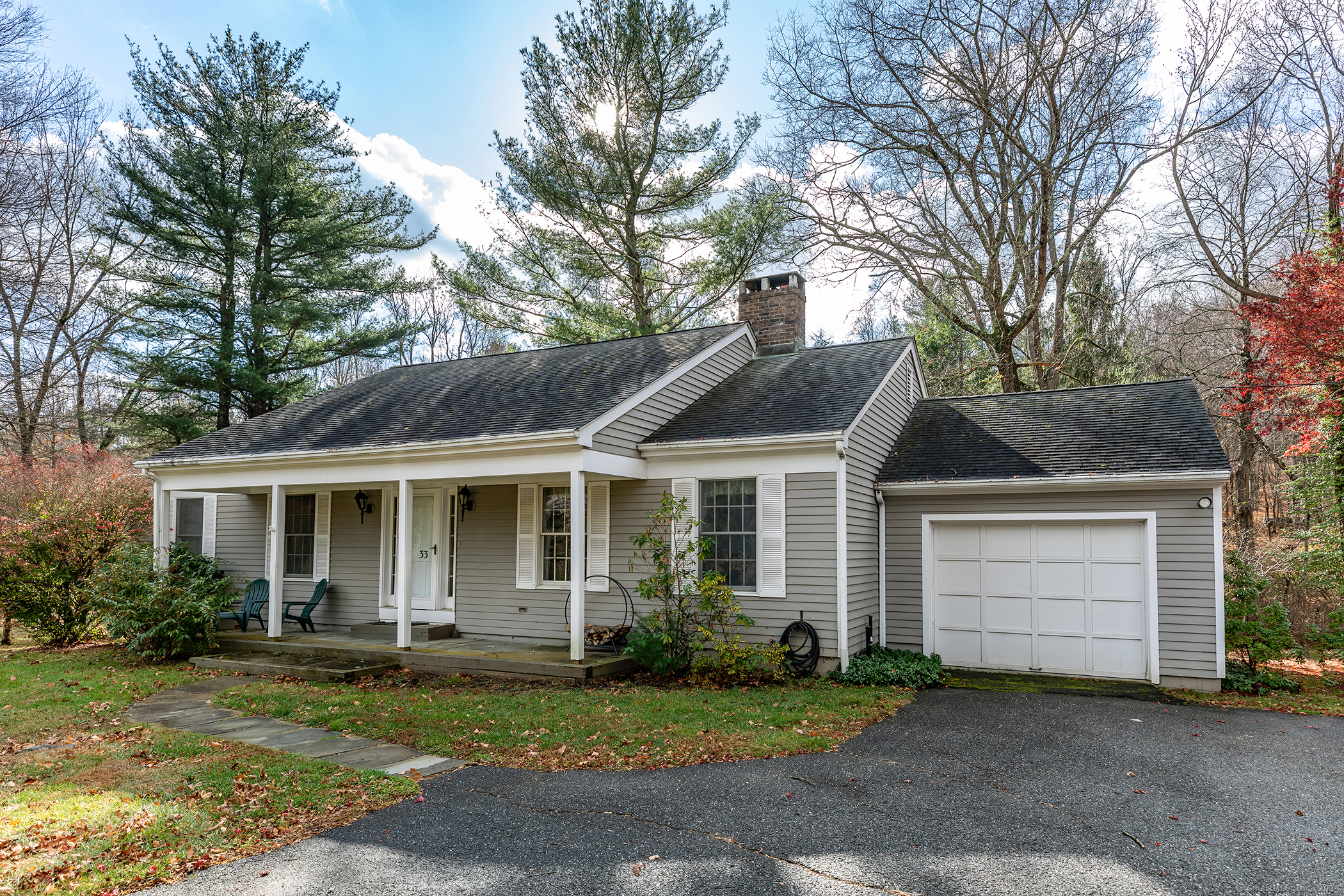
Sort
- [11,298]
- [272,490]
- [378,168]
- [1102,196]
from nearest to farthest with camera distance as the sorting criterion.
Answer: [272,490] < [1102,196] < [11,298] < [378,168]

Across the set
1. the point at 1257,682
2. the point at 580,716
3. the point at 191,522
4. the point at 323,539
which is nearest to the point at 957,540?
the point at 1257,682

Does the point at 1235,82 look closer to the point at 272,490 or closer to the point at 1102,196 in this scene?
the point at 1102,196

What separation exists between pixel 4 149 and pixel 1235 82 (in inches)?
932

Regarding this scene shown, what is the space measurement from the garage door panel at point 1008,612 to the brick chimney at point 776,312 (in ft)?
17.6

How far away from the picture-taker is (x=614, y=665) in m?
8.86

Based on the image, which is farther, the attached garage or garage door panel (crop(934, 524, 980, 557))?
garage door panel (crop(934, 524, 980, 557))

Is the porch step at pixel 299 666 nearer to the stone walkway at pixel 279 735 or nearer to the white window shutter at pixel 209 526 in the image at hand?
the stone walkway at pixel 279 735

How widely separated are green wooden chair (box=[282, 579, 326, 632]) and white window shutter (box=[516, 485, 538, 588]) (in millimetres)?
3379

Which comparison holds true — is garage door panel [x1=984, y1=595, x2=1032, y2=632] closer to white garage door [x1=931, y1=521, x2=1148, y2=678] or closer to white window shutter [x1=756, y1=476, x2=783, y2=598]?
white garage door [x1=931, y1=521, x2=1148, y2=678]

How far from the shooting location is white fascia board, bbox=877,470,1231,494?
8328mm

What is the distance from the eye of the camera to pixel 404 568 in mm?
9430

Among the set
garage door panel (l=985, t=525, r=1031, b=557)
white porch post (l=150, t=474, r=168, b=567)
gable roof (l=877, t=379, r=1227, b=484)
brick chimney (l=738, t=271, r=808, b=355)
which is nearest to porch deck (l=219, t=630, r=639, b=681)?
white porch post (l=150, t=474, r=168, b=567)

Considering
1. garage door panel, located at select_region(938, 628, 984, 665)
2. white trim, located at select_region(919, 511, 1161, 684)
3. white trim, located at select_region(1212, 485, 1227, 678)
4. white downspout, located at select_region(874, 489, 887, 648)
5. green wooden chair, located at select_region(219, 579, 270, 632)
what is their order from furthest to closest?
1. green wooden chair, located at select_region(219, 579, 270, 632)
2. white downspout, located at select_region(874, 489, 887, 648)
3. garage door panel, located at select_region(938, 628, 984, 665)
4. white trim, located at select_region(919, 511, 1161, 684)
5. white trim, located at select_region(1212, 485, 1227, 678)

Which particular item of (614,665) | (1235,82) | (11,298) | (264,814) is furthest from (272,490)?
(1235,82)
